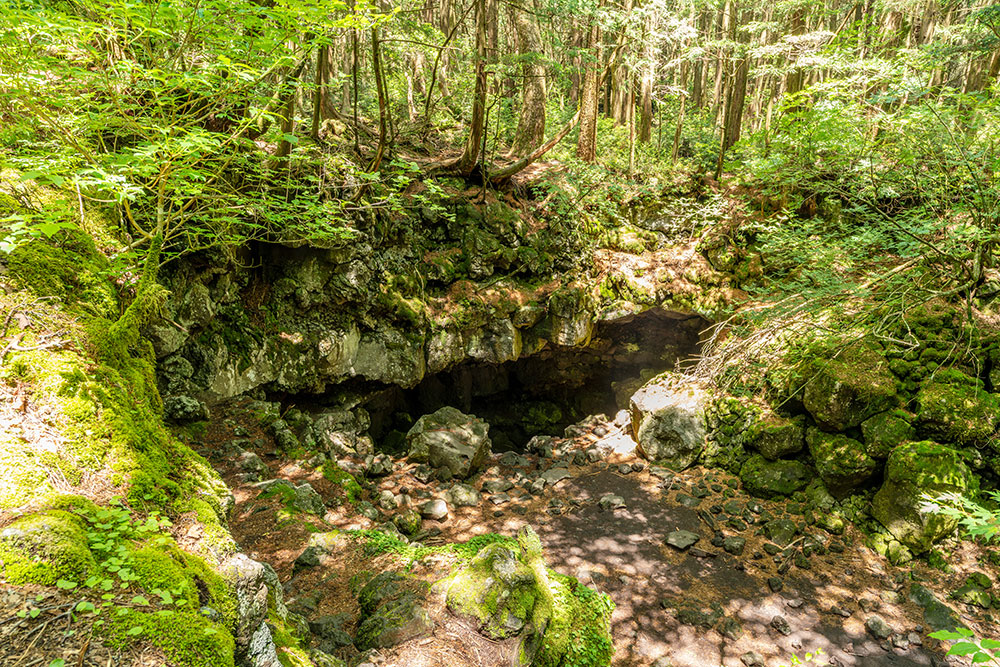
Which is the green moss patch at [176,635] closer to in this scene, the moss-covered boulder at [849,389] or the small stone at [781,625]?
the small stone at [781,625]

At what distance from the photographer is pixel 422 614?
136 inches

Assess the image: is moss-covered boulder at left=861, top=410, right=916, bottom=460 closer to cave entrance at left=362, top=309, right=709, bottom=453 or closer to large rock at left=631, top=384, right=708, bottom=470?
large rock at left=631, top=384, right=708, bottom=470

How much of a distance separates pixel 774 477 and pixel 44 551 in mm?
7997

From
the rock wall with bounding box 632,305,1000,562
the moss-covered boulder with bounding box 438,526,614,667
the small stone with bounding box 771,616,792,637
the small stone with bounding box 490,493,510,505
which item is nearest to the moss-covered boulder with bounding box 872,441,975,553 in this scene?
the rock wall with bounding box 632,305,1000,562

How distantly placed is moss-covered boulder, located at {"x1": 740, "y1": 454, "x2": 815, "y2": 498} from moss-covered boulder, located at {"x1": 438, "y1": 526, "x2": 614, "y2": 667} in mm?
3658

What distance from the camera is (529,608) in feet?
11.9

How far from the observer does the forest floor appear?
4.33m

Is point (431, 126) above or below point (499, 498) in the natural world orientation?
above

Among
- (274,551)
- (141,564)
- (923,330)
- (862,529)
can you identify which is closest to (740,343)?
(923,330)

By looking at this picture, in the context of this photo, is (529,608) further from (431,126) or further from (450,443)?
(431,126)

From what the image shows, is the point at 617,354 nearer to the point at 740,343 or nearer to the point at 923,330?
the point at 740,343


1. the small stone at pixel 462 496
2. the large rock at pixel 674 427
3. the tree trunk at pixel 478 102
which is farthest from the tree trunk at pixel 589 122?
the small stone at pixel 462 496

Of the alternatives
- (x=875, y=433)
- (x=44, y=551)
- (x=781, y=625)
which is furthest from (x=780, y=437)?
(x=44, y=551)

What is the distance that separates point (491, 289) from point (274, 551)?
6.35 m
